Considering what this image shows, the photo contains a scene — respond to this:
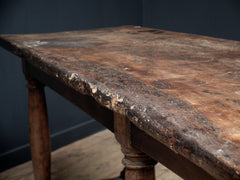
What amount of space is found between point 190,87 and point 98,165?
4.45 ft

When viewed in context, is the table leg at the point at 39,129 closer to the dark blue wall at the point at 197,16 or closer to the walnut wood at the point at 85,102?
the walnut wood at the point at 85,102

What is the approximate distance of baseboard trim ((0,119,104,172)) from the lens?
1864 mm

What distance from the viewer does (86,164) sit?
6.20 feet

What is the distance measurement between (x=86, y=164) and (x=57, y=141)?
0.29 metres

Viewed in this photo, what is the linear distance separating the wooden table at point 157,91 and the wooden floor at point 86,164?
70cm

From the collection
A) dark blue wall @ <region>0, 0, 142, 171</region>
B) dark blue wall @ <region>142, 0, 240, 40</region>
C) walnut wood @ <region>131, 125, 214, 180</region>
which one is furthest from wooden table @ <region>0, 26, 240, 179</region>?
dark blue wall @ <region>142, 0, 240, 40</region>

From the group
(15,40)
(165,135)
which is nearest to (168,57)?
(165,135)

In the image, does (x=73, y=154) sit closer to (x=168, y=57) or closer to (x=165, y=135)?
(x=168, y=57)

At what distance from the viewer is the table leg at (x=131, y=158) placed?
729 mm

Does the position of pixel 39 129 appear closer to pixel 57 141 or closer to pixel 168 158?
pixel 57 141

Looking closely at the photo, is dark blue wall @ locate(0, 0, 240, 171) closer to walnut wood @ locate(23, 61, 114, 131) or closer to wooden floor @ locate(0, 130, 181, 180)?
wooden floor @ locate(0, 130, 181, 180)

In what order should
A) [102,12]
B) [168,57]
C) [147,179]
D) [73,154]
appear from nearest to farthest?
1. [147,179]
2. [168,57]
3. [73,154]
4. [102,12]

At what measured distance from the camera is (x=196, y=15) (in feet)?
7.29

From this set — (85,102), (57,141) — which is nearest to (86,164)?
(57,141)
